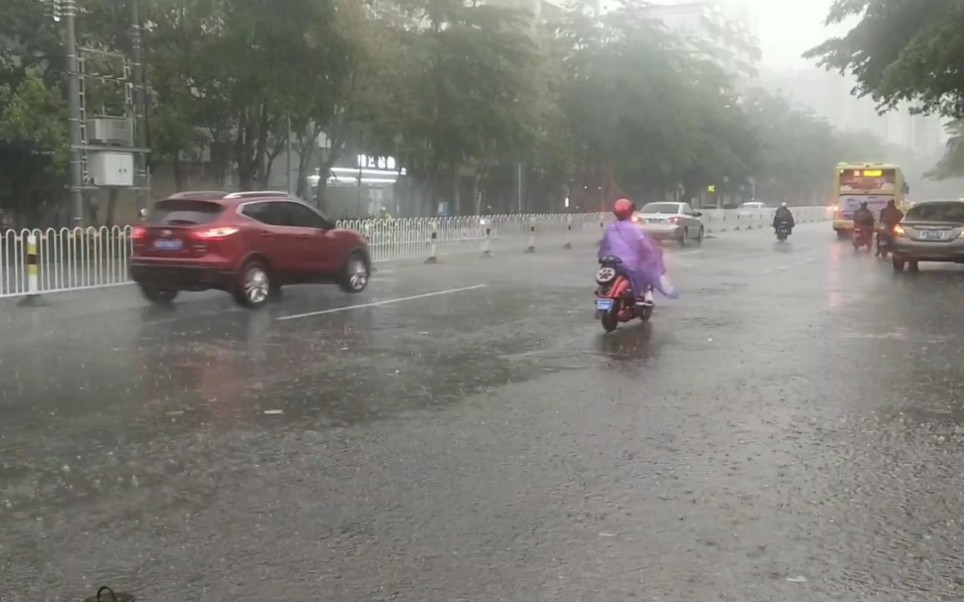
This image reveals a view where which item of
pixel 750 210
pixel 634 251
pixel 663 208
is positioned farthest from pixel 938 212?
pixel 750 210

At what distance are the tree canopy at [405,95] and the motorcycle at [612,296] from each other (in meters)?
13.7

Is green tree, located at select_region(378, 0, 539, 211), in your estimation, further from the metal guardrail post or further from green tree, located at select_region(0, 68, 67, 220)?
green tree, located at select_region(0, 68, 67, 220)

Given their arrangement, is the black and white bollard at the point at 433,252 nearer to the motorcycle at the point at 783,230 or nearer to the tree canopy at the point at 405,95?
the tree canopy at the point at 405,95

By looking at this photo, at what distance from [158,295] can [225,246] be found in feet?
6.37

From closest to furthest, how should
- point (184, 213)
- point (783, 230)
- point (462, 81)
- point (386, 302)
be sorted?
1. point (184, 213)
2. point (386, 302)
3. point (462, 81)
4. point (783, 230)

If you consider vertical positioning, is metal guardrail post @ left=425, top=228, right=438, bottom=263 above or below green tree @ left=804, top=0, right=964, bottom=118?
below

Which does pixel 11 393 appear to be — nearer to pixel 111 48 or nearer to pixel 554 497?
pixel 554 497

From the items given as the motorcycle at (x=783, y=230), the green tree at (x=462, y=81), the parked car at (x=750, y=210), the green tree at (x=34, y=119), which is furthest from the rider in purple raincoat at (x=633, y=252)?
the parked car at (x=750, y=210)

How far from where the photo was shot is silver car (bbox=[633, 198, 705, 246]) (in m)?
37.2

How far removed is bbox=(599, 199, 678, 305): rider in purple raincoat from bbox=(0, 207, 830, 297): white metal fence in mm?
9344

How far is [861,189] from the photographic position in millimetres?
43000

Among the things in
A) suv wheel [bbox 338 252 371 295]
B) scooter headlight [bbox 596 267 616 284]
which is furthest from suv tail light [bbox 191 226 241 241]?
scooter headlight [bbox 596 267 616 284]

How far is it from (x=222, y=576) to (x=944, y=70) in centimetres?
2380

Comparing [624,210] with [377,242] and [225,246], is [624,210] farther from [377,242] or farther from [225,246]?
[377,242]
